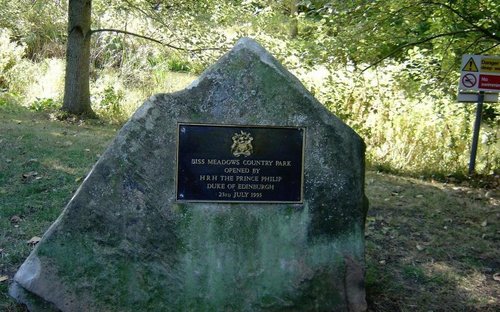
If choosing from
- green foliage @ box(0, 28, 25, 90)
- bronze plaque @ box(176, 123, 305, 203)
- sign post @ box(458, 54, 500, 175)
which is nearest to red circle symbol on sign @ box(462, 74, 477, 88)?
sign post @ box(458, 54, 500, 175)

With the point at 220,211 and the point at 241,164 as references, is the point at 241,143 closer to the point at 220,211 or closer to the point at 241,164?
the point at 241,164

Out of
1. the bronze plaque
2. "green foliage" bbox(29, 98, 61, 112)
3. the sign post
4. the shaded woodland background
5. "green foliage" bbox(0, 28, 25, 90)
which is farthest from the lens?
"green foliage" bbox(0, 28, 25, 90)

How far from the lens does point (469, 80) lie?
9148 mm

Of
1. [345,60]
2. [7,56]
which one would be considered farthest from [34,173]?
[7,56]

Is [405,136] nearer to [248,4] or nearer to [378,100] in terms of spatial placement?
[378,100]

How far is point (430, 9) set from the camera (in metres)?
7.55

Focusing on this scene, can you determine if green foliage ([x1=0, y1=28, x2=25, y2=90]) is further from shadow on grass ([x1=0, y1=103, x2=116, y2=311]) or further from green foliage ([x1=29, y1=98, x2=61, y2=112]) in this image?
shadow on grass ([x1=0, y1=103, x2=116, y2=311])

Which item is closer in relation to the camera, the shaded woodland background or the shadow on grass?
the shadow on grass

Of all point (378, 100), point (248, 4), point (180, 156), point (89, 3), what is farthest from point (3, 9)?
point (180, 156)

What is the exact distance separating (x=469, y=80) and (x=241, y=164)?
653 cm

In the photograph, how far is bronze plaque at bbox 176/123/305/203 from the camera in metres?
3.78

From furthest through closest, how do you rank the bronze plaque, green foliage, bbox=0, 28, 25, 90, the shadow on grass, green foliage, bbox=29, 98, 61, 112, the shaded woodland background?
1. green foliage, bbox=0, 28, 25, 90
2. green foliage, bbox=29, 98, 61, 112
3. the shaded woodland background
4. the shadow on grass
5. the bronze plaque

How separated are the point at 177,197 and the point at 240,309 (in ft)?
2.88

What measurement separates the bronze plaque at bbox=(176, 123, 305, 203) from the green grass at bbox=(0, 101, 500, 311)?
132cm
